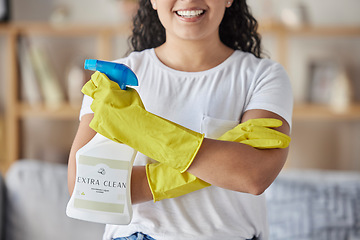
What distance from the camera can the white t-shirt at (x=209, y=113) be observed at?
992 millimetres

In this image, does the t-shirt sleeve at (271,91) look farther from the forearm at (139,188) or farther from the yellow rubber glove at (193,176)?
the forearm at (139,188)

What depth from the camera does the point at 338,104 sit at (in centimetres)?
296

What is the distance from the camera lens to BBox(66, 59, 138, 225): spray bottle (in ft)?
2.87

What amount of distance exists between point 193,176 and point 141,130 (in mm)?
135

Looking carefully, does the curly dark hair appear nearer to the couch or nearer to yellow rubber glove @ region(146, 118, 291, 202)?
yellow rubber glove @ region(146, 118, 291, 202)

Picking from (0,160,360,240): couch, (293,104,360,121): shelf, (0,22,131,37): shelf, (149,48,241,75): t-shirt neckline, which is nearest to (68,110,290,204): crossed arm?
(149,48,241,75): t-shirt neckline

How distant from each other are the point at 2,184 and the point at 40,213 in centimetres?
19

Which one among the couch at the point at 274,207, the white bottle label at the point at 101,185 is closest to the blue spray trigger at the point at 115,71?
the white bottle label at the point at 101,185

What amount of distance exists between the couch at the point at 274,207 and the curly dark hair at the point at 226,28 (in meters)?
0.74

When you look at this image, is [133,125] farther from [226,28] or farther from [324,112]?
[324,112]

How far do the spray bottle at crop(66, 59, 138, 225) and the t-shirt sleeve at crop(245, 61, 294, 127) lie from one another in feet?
0.84

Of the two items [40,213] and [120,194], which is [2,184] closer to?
[40,213]

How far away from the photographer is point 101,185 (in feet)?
2.88

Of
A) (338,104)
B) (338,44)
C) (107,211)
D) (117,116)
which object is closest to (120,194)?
(107,211)
